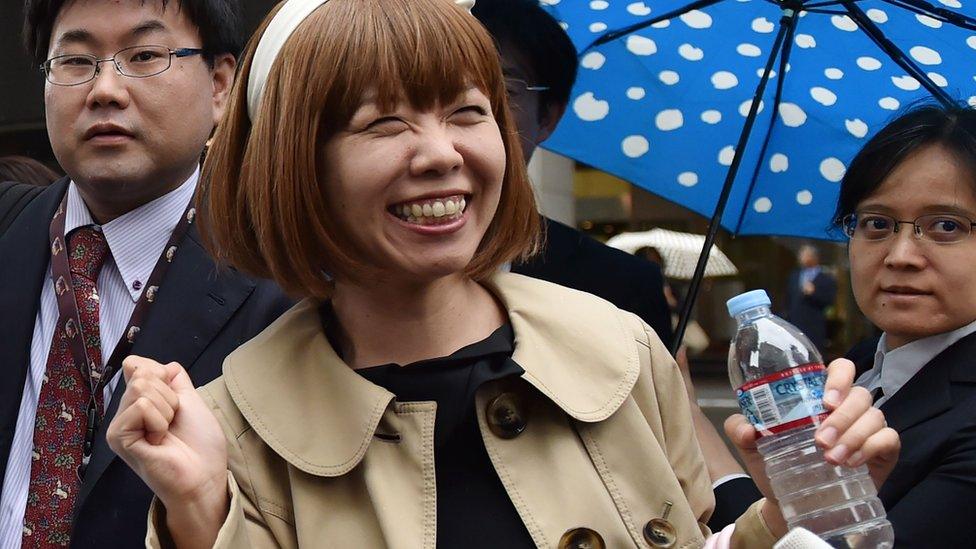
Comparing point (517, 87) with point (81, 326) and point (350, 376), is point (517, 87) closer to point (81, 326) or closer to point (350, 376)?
point (81, 326)

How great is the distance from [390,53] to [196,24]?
1039 millimetres

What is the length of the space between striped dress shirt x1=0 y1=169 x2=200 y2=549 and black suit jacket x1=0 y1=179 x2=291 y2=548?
0.11 ft

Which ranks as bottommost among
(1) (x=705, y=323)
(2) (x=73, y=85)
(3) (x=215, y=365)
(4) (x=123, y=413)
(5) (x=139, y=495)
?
(1) (x=705, y=323)

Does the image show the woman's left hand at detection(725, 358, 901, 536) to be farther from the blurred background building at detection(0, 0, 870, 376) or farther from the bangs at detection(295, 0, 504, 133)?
the blurred background building at detection(0, 0, 870, 376)

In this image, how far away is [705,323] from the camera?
20.5 meters

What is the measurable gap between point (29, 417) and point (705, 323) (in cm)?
1833

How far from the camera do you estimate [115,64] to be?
9.48 ft

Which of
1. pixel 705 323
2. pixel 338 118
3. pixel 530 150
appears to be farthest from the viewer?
pixel 705 323

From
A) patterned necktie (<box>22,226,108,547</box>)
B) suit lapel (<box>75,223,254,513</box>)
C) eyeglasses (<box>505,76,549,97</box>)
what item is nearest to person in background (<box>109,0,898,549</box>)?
suit lapel (<box>75,223,254,513</box>)

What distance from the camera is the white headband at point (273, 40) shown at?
7.47 feet

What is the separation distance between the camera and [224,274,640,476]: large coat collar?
88.7 inches

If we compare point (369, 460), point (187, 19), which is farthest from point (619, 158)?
point (369, 460)

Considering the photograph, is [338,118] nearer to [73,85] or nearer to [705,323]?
[73,85]

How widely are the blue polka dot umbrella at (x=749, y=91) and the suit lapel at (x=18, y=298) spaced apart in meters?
1.81
